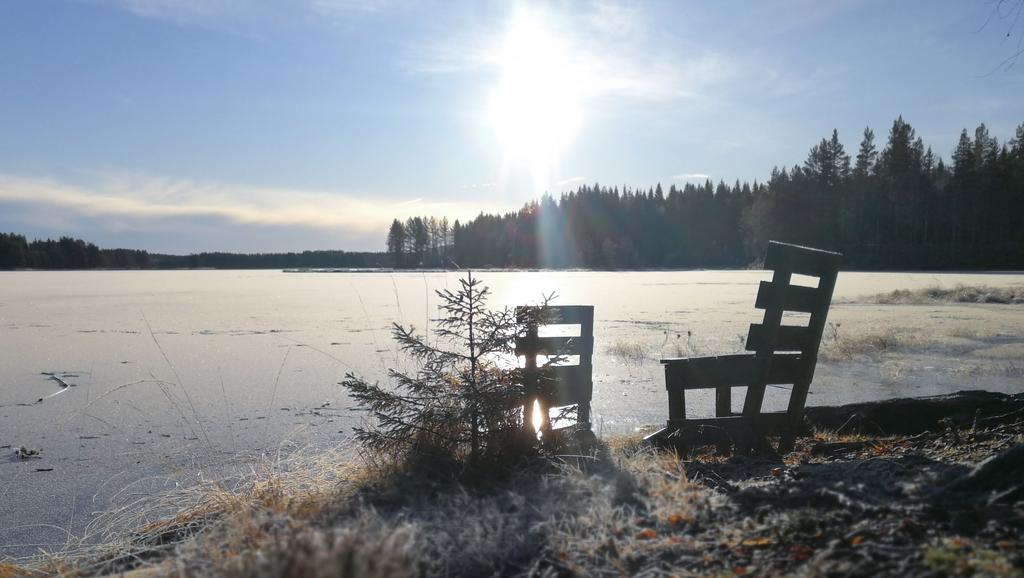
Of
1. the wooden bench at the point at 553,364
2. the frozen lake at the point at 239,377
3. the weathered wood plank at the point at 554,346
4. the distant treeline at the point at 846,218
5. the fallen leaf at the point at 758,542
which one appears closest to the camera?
the fallen leaf at the point at 758,542

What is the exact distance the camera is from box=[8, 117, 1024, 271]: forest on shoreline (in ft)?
206

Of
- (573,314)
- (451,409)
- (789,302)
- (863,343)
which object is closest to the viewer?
(451,409)

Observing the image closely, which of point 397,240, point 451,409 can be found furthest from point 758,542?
point 397,240

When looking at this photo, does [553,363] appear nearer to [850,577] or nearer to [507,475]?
[507,475]

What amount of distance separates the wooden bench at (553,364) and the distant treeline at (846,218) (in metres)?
36.6

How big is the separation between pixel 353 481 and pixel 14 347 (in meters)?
11.9

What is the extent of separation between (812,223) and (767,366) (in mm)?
72598

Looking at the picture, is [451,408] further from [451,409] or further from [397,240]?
[397,240]

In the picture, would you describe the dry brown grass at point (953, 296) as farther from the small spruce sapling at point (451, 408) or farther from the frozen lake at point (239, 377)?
the small spruce sapling at point (451, 408)

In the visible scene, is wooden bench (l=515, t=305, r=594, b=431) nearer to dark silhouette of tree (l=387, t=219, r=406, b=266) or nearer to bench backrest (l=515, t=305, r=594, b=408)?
bench backrest (l=515, t=305, r=594, b=408)

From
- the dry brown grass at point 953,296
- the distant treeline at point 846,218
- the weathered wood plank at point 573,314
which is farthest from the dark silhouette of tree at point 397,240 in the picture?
the weathered wood plank at point 573,314

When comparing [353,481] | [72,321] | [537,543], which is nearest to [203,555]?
[353,481]

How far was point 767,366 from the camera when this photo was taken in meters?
5.23

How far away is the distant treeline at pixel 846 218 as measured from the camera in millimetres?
62406
